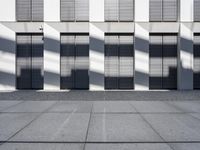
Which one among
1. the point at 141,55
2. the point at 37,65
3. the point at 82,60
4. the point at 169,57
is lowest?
the point at 37,65

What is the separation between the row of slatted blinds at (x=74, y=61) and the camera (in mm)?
16203

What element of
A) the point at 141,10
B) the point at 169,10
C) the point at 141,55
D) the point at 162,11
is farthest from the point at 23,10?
the point at 169,10

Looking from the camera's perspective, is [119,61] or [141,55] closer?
[141,55]

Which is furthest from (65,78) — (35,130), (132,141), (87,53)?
(132,141)

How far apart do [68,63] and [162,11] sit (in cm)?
913

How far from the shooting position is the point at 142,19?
52.1 ft

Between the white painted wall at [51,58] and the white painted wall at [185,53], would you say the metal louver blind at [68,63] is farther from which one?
the white painted wall at [185,53]

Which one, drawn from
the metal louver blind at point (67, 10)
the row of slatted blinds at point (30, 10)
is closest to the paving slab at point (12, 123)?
the metal louver blind at point (67, 10)

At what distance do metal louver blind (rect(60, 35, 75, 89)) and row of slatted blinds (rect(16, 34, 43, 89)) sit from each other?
1.90 metres

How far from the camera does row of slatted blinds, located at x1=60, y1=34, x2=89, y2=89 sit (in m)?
16.2

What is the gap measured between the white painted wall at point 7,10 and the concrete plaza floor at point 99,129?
412 inches

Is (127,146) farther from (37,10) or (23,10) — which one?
(23,10)

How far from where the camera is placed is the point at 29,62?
16.3m

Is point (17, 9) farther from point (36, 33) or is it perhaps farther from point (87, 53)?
point (87, 53)
